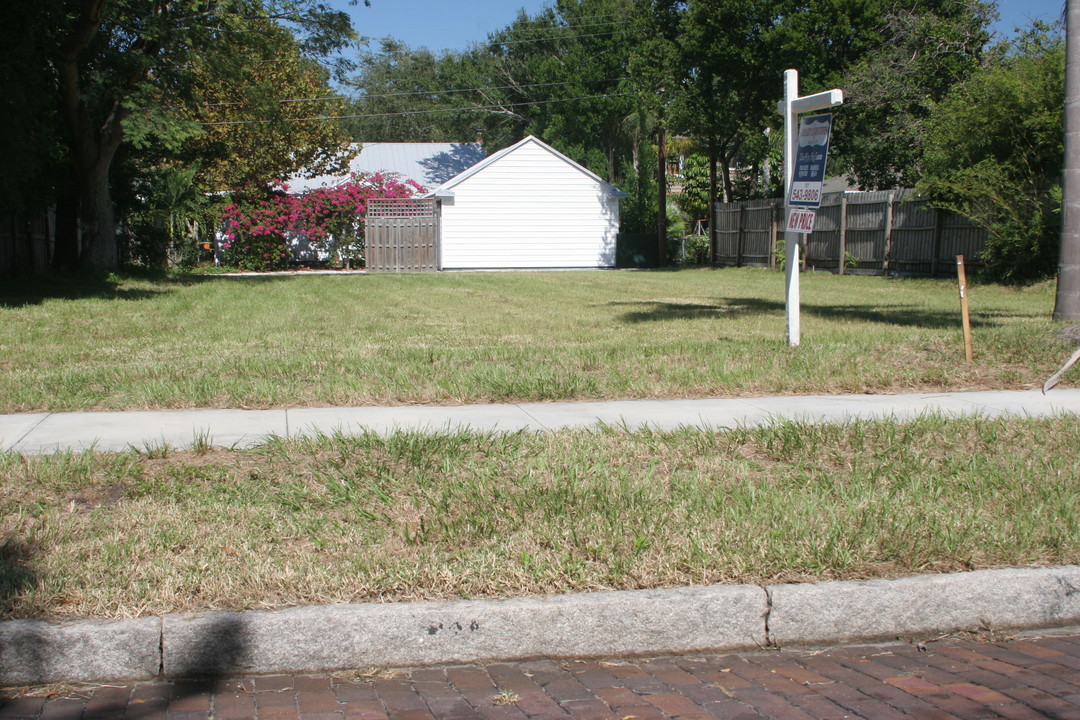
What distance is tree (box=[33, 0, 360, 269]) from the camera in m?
19.8

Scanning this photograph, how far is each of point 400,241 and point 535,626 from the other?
30620 millimetres

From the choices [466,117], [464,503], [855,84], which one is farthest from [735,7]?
[466,117]

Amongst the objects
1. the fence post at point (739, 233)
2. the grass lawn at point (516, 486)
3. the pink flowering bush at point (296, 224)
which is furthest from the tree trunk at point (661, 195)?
the grass lawn at point (516, 486)

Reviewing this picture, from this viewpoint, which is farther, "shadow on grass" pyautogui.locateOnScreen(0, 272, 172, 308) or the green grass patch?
"shadow on grass" pyautogui.locateOnScreen(0, 272, 172, 308)

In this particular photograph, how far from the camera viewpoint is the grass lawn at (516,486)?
4020 mm

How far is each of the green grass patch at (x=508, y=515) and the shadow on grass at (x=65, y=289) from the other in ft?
40.1

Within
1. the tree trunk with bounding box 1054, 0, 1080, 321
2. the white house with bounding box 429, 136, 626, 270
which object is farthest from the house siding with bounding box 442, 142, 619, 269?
the tree trunk with bounding box 1054, 0, 1080, 321

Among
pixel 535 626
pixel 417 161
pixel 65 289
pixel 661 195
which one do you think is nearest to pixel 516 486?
pixel 535 626

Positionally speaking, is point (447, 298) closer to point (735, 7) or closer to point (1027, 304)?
point (1027, 304)

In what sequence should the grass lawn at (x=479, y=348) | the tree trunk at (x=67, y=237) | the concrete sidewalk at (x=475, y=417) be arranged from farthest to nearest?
1. the tree trunk at (x=67, y=237)
2. the grass lawn at (x=479, y=348)
3. the concrete sidewalk at (x=475, y=417)

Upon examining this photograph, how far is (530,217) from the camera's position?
119 feet

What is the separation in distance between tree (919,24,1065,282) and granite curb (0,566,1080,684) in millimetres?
17985

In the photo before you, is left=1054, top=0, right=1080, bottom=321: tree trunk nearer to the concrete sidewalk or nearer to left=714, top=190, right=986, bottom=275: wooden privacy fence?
the concrete sidewalk

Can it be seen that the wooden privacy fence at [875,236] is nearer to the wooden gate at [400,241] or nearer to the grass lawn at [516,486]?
the wooden gate at [400,241]
